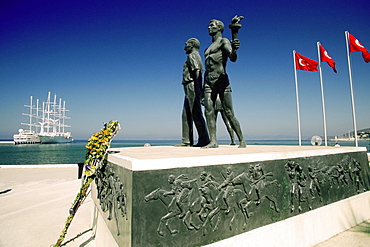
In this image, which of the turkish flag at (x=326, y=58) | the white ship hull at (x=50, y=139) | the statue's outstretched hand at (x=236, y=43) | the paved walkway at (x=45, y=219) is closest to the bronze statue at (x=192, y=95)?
the statue's outstretched hand at (x=236, y=43)

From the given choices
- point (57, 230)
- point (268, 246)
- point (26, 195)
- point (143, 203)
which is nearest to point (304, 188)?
point (268, 246)

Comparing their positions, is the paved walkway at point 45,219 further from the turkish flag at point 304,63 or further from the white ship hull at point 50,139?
the white ship hull at point 50,139

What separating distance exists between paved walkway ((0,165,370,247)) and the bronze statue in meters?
3.57

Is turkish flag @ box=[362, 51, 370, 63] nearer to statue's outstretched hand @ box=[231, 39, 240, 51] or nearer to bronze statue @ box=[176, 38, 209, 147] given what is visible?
bronze statue @ box=[176, 38, 209, 147]

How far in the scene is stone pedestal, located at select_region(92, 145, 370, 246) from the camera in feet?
8.34

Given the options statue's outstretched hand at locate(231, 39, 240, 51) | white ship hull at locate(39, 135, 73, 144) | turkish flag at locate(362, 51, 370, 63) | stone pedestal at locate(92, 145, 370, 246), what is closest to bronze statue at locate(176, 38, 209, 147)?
statue's outstretched hand at locate(231, 39, 240, 51)

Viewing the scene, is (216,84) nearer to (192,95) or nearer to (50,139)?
(192,95)

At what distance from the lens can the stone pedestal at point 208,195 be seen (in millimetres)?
2541

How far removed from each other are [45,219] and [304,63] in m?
15.5

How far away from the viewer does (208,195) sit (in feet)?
9.73

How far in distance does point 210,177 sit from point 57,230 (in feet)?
13.3

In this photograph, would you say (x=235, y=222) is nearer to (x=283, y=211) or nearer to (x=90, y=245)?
(x=283, y=211)

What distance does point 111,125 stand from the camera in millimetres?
4023

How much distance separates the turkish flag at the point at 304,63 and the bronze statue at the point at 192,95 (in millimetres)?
10612
